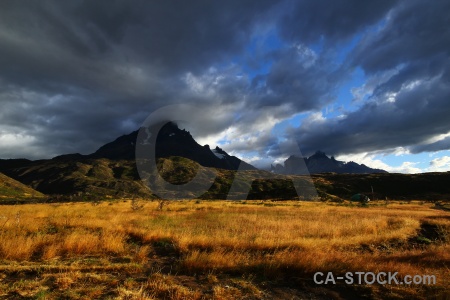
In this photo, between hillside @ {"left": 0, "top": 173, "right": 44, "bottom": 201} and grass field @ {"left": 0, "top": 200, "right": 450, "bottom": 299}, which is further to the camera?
hillside @ {"left": 0, "top": 173, "right": 44, "bottom": 201}

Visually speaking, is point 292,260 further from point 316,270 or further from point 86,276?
point 86,276

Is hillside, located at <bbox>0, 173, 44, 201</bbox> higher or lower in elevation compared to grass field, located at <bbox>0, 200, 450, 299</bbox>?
lower

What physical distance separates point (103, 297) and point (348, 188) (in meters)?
142

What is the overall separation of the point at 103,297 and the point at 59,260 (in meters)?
3.76

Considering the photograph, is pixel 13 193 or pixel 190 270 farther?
pixel 13 193

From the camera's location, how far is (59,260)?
855cm

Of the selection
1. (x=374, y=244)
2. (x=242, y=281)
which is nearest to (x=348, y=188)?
(x=374, y=244)

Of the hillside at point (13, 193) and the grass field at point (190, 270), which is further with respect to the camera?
the hillside at point (13, 193)

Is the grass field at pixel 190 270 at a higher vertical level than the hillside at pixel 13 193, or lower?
higher

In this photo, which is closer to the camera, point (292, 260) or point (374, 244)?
point (292, 260)

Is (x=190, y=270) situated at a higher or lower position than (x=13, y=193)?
higher

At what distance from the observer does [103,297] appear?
5.75 meters

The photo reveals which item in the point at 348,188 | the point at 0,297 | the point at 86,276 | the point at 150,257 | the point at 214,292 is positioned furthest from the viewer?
the point at 348,188

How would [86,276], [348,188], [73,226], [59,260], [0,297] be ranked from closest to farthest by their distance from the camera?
1. [0,297]
2. [86,276]
3. [59,260]
4. [73,226]
5. [348,188]
